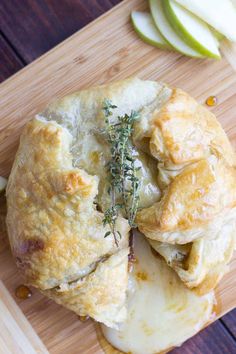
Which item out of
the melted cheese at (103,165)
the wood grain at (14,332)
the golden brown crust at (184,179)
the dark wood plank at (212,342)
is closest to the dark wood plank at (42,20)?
the melted cheese at (103,165)

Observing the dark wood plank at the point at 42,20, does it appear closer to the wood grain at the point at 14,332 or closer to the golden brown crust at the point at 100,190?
the golden brown crust at the point at 100,190

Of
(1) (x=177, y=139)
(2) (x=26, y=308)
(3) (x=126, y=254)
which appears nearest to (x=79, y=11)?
(1) (x=177, y=139)

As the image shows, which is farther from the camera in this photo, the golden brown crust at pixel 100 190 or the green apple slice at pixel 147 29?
the green apple slice at pixel 147 29

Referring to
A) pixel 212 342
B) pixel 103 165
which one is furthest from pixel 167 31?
pixel 212 342

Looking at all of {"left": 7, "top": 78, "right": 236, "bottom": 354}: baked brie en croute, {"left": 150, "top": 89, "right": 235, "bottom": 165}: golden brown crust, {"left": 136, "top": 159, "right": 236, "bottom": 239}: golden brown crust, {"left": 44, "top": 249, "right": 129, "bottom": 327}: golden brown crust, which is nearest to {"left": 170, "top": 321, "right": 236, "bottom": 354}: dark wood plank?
{"left": 7, "top": 78, "right": 236, "bottom": 354}: baked brie en croute

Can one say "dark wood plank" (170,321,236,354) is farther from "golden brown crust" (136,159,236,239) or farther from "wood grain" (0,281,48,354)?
"golden brown crust" (136,159,236,239)

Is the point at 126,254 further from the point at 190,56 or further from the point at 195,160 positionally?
the point at 190,56
